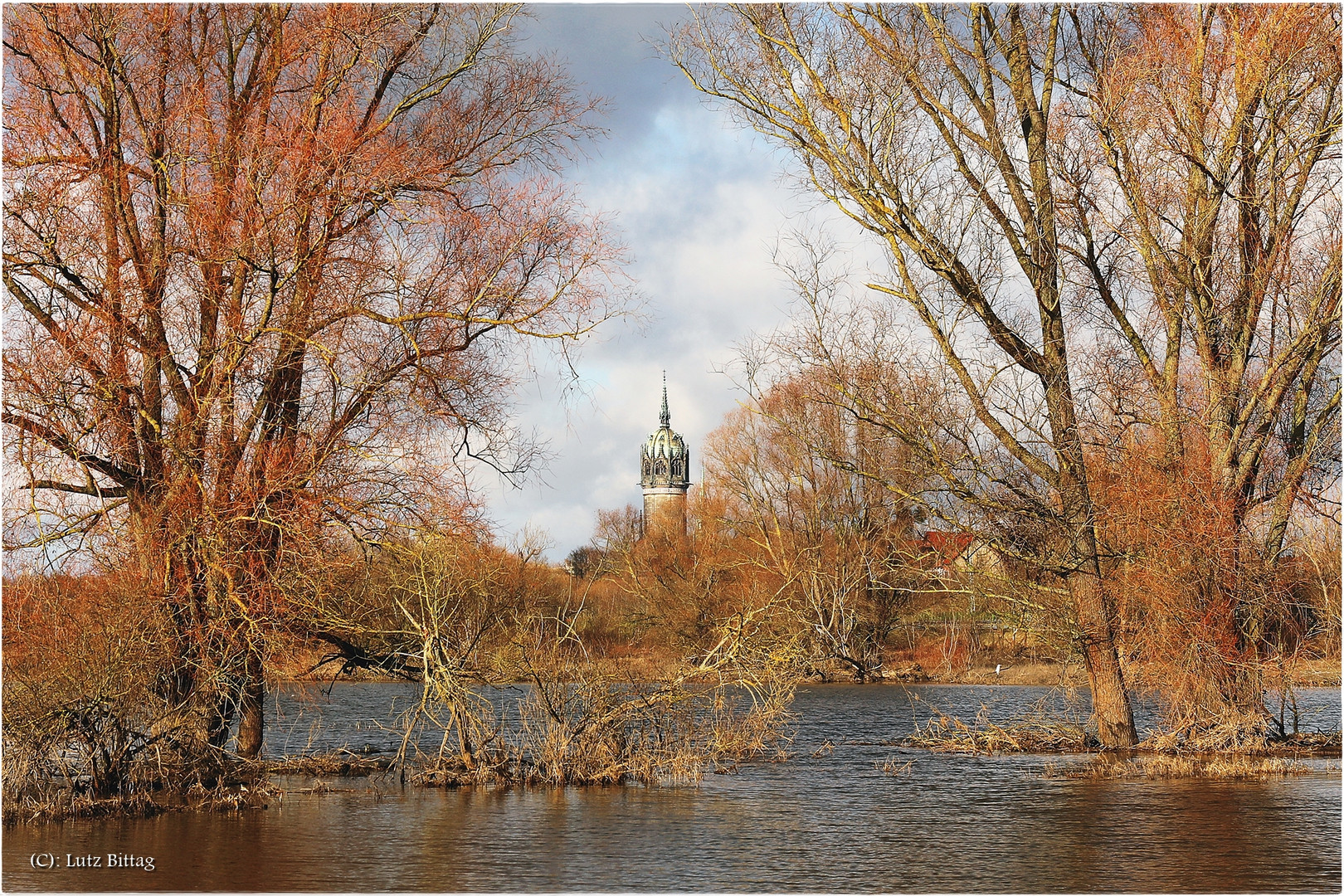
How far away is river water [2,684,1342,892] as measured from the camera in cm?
1069

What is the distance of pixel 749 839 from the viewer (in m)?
12.6

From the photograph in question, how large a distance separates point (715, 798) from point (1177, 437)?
9192mm

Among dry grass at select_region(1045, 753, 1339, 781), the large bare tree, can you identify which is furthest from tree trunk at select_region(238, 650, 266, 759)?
dry grass at select_region(1045, 753, 1339, 781)

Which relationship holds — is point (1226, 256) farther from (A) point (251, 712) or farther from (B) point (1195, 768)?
(A) point (251, 712)

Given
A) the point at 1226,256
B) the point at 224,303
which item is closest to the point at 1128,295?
the point at 1226,256

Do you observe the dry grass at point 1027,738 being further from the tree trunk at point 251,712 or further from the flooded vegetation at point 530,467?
the tree trunk at point 251,712

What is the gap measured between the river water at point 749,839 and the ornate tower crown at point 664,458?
13825cm

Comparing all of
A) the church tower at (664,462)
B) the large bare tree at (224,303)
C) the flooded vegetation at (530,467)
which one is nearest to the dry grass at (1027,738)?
the flooded vegetation at (530,467)

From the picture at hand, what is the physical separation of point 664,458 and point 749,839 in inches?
5652

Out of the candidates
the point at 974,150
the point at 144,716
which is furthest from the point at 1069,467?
the point at 144,716

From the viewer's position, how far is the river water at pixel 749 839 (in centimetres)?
1069

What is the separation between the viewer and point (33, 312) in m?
13.5

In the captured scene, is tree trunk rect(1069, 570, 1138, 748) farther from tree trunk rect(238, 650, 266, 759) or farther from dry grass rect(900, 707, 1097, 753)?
tree trunk rect(238, 650, 266, 759)

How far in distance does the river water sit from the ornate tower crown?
138m
